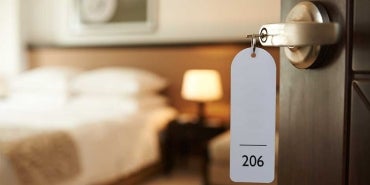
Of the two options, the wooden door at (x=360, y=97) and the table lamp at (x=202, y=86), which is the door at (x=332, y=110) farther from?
the table lamp at (x=202, y=86)

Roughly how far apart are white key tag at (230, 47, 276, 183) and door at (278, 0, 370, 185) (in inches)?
0.5

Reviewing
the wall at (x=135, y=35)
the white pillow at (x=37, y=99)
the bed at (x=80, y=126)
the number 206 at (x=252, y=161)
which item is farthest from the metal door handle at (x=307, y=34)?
the white pillow at (x=37, y=99)

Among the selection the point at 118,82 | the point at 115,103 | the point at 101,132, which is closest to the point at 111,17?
the point at 118,82

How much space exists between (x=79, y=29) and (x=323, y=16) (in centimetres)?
328

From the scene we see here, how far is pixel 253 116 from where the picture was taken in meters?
0.43

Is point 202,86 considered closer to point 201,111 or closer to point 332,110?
point 201,111

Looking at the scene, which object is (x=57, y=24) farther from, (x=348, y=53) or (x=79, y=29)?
(x=348, y=53)

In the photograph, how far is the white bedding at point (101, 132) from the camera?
2.18 m

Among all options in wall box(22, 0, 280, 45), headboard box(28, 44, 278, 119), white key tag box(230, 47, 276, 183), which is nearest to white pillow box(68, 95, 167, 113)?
headboard box(28, 44, 278, 119)

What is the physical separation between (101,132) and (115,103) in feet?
1.89

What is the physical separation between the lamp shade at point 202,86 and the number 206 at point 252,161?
235cm

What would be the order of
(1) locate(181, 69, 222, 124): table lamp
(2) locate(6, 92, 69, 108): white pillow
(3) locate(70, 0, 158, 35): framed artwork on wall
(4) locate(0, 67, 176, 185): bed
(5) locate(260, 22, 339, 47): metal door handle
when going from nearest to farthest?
(5) locate(260, 22, 339, 47): metal door handle → (4) locate(0, 67, 176, 185): bed → (1) locate(181, 69, 222, 124): table lamp → (2) locate(6, 92, 69, 108): white pillow → (3) locate(70, 0, 158, 35): framed artwork on wall

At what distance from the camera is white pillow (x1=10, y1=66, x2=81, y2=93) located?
318 centimetres

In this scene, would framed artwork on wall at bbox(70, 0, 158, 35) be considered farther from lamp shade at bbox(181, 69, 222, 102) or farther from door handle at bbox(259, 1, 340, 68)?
door handle at bbox(259, 1, 340, 68)
